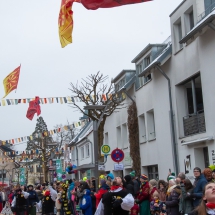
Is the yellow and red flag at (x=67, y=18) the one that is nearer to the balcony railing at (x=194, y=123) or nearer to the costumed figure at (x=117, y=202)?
the costumed figure at (x=117, y=202)

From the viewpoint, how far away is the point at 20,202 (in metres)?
20.0

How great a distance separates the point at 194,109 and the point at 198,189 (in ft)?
32.6

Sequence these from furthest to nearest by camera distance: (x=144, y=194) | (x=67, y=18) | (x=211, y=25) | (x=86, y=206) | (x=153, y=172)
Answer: (x=153, y=172) → (x=211, y=25) → (x=86, y=206) → (x=144, y=194) → (x=67, y=18)

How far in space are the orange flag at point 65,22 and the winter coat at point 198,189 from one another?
4397 millimetres

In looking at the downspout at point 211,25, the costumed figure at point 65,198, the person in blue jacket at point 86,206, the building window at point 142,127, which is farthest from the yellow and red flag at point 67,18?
the building window at point 142,127

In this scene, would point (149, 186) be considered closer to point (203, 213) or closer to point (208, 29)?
→ point (208, 29)

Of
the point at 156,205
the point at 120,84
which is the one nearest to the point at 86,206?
the point at 156,205

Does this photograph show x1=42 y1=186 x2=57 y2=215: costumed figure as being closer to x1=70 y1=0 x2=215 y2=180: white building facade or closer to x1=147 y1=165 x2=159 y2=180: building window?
x1=70 y1=0 x2=215 y2=180: white building facade

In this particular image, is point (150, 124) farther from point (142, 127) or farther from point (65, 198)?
point (65, 198)

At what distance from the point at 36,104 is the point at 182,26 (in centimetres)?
1146

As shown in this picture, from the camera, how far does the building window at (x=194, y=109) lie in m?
19.3

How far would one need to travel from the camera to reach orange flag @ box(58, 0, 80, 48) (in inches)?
387

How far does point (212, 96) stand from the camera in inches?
696

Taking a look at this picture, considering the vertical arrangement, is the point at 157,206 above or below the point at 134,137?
below
